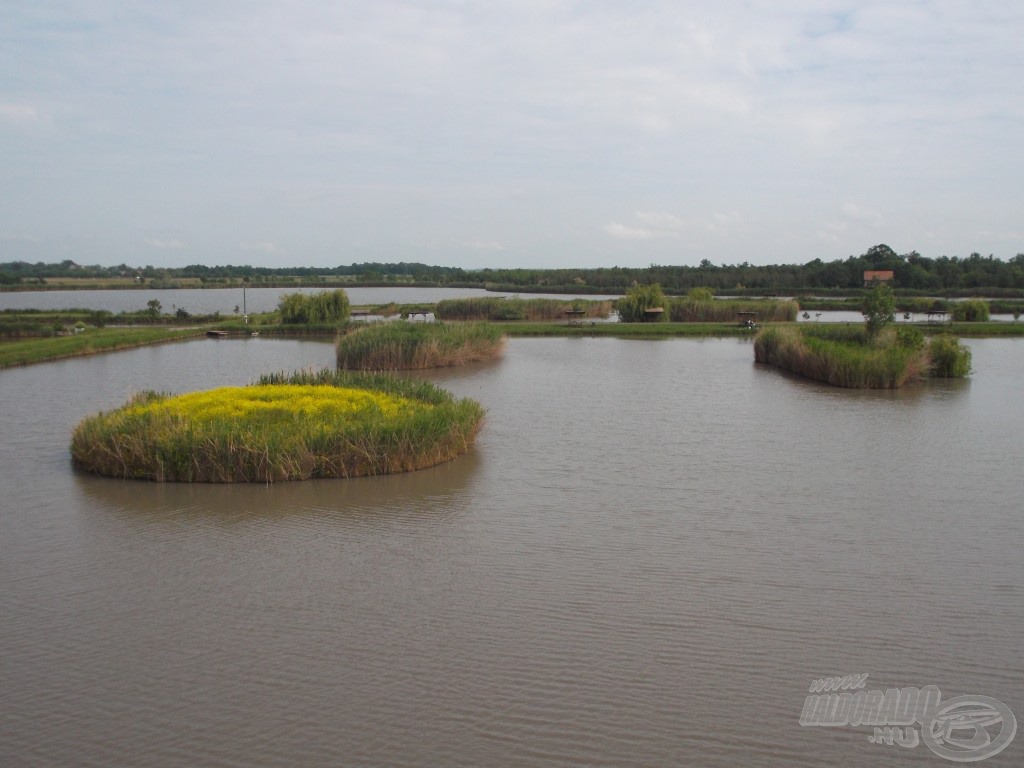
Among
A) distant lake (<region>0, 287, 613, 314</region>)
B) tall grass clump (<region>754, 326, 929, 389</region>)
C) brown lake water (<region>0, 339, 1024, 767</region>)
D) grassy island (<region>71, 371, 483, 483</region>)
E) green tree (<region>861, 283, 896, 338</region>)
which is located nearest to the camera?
brown lake water (<region>0, 339, 1024, 767</region>)

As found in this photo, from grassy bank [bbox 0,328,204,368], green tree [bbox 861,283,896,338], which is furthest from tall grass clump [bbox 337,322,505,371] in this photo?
green tree [bbox 861,283,896,338]

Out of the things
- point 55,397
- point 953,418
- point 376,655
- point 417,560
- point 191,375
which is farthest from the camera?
point 191,375

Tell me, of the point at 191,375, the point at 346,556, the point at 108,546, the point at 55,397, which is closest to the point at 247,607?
the point at 346,556

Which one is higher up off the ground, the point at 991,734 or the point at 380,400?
the point at 380,400

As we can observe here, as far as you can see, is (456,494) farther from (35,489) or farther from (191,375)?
(191,375)

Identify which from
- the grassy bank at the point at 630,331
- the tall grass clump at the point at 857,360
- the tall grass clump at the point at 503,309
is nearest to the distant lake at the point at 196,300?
the tall grass clump at the point at 503,309

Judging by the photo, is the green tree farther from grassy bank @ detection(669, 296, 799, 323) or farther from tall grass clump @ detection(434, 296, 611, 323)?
tall grass clump @ detection(434, 296, 611, 323)

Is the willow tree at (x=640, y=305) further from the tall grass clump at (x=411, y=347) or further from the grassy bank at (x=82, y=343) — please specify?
the grassy bank at (x=82, y=343)
